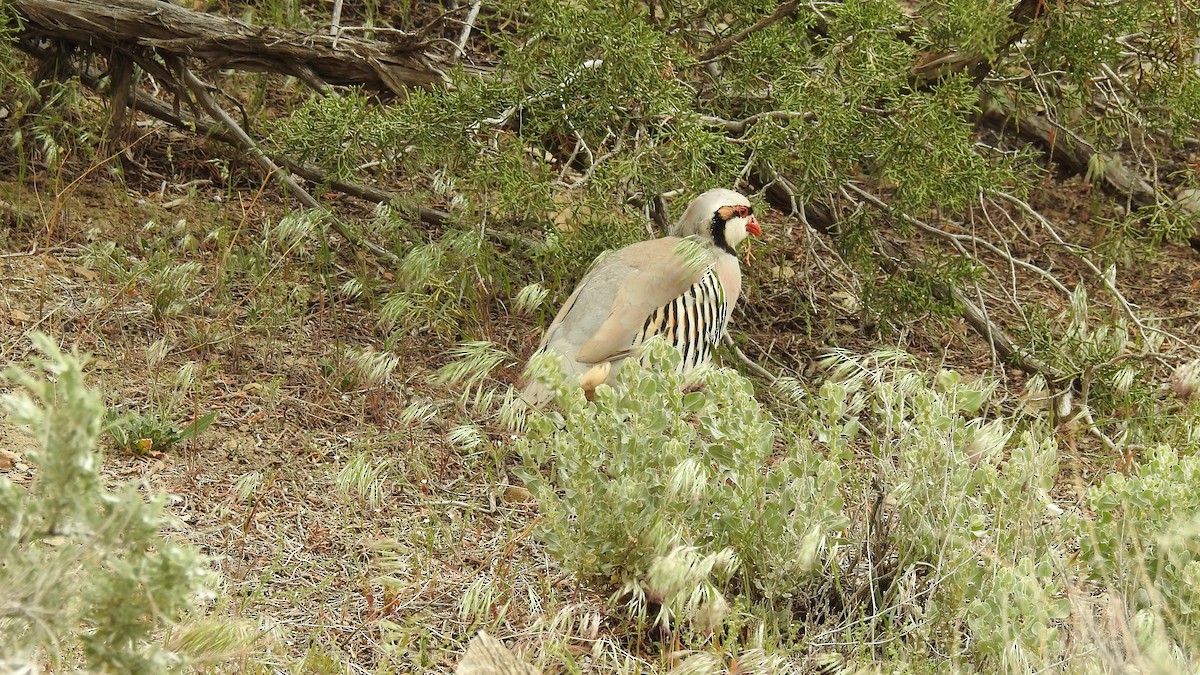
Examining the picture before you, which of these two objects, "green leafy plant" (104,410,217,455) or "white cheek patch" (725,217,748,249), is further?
"white cheek patch" (725,217,748,249)

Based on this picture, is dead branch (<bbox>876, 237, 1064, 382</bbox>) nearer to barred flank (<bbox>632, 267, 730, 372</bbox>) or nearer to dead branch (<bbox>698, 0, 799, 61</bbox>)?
barred flank (<bbox>632, 267, 730, 372</bbox>)

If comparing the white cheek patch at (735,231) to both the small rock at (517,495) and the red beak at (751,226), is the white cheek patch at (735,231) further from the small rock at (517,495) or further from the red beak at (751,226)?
the small rock at (517,495)

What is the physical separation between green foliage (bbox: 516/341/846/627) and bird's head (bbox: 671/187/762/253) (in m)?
1.50

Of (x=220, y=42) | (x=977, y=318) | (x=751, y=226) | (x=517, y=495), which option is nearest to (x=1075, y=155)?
(x=977, y=318)

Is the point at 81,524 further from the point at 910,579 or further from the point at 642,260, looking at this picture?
the point at 642,260

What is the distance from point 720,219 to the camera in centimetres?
443

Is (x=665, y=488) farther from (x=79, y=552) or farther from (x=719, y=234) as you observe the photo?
(x=719, y=234)

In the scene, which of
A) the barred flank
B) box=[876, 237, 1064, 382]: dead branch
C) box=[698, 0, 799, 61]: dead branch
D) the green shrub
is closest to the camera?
the green shrub

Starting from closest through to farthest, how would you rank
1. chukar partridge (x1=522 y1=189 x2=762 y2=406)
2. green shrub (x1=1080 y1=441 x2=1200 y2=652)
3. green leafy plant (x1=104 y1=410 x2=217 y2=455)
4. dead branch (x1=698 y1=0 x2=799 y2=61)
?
green shrub (x1=1080 y1=441 x2=1200 y2=652), green leafy plant (x1=104 y1=410 x2=217 y2=455), chukar partridge (x1=522 y1=189 x2=762 y2=406), dead branch (x1=698 y1=0 x2=799 y2=61)

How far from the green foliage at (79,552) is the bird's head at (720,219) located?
2686 mm

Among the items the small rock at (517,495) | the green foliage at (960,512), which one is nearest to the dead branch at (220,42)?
the small rock at (517,495)

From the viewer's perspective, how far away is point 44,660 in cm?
261

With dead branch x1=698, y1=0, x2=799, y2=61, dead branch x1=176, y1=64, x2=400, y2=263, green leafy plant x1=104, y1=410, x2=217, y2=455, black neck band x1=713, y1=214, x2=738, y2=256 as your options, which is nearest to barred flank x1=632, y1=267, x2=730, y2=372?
black neck band x1=713, y1=214, x2=738, y2=256

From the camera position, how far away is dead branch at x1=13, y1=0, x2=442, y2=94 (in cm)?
453
